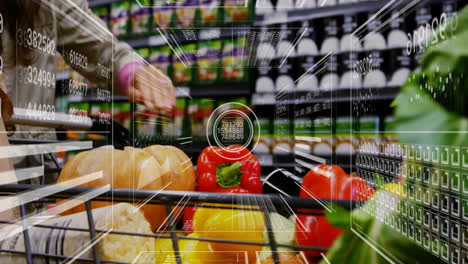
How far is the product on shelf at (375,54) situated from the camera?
37 centimetres

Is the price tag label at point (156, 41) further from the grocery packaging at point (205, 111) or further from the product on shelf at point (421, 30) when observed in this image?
the product on shelf at point (421, 30)

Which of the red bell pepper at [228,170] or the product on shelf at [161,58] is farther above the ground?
the product on shelf at [161,58]

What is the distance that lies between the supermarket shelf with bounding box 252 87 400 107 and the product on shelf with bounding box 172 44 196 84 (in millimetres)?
163

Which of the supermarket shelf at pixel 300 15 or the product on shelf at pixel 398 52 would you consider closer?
the product on shelf at pixel 398 52

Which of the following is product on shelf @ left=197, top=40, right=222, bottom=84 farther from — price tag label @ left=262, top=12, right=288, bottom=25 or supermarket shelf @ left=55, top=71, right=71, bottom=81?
supermarket shelf @ left=55, top=71, right=71, bottom=81

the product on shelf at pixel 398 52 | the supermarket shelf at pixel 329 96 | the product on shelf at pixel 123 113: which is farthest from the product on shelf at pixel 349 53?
the product on shelf at pixel 123 113

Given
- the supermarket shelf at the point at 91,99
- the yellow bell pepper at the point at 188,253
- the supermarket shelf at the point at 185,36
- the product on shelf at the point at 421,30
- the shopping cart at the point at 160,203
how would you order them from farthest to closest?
the supermarket shelf at the point at 185,36 < the yellow bell pepper at the point at 188,253 < the supermarket shelf at the point at 91,99 < the shopping cart at the point at 160,203 < the product on shelf at the point at 421,30

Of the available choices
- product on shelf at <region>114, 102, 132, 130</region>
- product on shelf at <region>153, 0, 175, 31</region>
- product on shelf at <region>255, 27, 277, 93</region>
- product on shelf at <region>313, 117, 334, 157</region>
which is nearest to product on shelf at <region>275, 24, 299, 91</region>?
product on shelf at <region>255, 27, 277, 93</region>

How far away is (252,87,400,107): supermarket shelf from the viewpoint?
35 cm

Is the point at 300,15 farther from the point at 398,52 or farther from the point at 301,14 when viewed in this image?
the point at 398,52

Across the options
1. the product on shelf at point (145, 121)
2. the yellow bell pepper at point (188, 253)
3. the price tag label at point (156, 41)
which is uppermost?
the price tag label at point (156, 41)

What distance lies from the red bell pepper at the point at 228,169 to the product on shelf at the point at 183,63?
0.56 feet

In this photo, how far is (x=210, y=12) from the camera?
679 mm

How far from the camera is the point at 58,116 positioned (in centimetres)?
46
